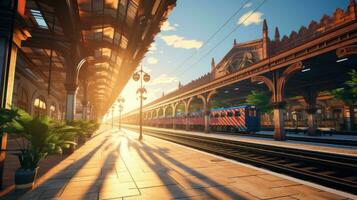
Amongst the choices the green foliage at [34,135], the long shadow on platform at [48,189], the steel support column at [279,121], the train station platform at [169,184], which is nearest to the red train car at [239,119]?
the steel support column at [279,121]

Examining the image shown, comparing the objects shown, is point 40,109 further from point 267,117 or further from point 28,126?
point 267,117

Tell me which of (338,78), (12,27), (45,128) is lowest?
(45,128)

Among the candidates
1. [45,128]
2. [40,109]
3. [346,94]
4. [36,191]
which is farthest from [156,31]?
[346,94]

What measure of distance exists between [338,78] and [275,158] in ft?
54.7

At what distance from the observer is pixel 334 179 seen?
5.93 meters

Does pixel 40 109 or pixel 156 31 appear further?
pixel 40 109

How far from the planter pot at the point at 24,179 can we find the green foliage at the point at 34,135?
0.56ft

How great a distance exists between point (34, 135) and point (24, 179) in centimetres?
98

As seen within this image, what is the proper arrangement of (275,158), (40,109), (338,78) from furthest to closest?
(40,109) < (338,78) < (275,158)

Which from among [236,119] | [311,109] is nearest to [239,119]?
[236,119]

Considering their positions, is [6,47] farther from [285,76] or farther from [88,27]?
[285,76]

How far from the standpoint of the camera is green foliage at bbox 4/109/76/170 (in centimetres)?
444

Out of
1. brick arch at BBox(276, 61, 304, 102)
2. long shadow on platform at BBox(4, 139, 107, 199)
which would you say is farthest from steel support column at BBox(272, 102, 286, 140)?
long shadow on platform at BBox(4, 139, 107, 199)

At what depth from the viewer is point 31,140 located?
4648mm
